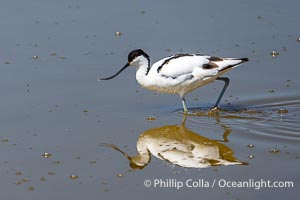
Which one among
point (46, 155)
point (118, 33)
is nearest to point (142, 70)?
point (46, 155)

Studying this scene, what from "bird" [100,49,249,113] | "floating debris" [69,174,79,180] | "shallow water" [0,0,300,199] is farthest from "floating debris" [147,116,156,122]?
"floating debris" [69,174,79,180]

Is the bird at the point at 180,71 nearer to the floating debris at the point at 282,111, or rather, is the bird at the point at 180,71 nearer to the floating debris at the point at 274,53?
the floating debris at the point at 282,111

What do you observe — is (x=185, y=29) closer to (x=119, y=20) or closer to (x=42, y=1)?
(x=119, y=20)

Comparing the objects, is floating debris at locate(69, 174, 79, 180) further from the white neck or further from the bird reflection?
the white neck

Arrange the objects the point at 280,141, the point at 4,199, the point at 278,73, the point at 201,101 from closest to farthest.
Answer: the point at 4,199, the point at 280,141, the point at 201,101, the point at 278,73

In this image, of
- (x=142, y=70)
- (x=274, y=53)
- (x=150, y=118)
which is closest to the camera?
(x=150, y=118)

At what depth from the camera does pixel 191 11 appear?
14055 mm

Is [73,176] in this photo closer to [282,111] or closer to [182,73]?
[182,73]

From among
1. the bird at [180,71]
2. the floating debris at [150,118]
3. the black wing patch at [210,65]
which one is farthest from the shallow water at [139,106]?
the black wing patch at [210,65]

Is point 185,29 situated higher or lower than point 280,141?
higher

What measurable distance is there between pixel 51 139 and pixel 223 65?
7.15 feet

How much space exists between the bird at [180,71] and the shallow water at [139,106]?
1.09 feet

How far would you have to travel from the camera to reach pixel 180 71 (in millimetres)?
10031

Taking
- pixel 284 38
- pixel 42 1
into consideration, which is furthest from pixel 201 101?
pixel 42 1
